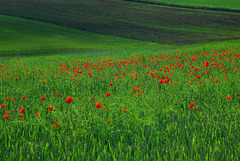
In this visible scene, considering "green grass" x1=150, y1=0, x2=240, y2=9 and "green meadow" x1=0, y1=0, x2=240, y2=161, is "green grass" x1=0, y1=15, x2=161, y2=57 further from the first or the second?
"green grass" x1=150, y1=0, x2=240, y2=9

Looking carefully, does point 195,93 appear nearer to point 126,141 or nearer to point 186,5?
point 126,141

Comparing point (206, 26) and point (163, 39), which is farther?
point (206, 26)

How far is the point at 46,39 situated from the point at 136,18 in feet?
75.9

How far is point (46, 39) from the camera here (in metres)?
30.9

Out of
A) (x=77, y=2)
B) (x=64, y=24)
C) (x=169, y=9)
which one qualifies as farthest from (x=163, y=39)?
(x=77, y=2)

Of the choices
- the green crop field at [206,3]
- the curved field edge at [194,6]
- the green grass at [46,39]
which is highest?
the green crop field at [206,3]

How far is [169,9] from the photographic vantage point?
56375mm

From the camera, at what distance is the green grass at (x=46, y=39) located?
24.9 meters

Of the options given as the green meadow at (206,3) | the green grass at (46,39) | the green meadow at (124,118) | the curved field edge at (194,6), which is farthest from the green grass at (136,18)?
the green meadow at (124,118)

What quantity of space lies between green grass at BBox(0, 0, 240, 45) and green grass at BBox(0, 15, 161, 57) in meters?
3.52

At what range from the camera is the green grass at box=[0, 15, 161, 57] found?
24.9 metres

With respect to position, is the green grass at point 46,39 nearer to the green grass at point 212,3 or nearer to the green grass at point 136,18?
the green grass at point 136,18

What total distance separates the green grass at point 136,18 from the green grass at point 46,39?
3.52 m

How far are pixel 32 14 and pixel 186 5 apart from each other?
35.2 metres
